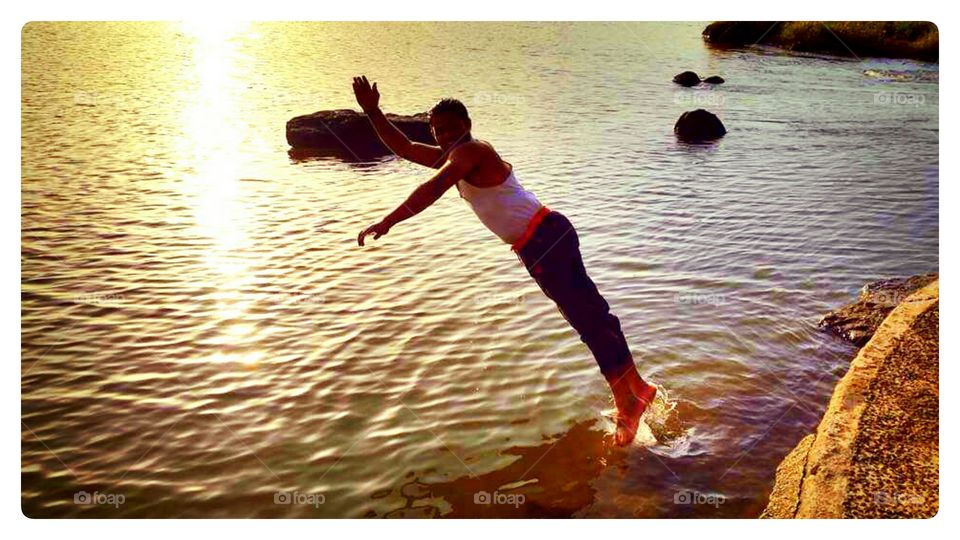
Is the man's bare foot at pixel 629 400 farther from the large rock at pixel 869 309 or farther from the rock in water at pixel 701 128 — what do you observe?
the rock in water at pixel 701 128

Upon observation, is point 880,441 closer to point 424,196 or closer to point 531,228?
point 531,228

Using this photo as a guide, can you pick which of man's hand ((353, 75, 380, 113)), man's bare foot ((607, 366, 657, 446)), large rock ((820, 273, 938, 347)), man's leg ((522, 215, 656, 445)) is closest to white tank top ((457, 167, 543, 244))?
man's leg ((522, 215, 656, 445))

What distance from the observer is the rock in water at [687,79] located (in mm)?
18156

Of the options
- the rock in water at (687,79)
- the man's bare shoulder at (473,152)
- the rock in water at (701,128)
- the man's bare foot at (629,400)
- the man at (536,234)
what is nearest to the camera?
the man's bare shoulder at (473,152)

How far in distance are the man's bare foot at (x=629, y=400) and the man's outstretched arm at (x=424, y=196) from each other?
1.68m

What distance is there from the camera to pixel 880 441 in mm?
4391

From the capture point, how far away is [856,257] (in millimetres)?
8102

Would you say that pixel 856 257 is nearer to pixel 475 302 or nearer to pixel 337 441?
pixel 475 302

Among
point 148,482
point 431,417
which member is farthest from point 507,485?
point 148,482

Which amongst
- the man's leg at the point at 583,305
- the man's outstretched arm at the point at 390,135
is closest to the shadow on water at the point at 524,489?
the man's leg at the point at 583,305

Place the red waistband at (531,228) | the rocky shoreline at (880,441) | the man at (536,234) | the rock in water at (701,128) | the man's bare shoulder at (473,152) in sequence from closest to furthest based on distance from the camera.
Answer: the rocky shoreline at (880,441) < the man's bare shoulder at (473,152) < the man at (536,234) < the red waistband at (531,228) < the rock in water at (701,128)

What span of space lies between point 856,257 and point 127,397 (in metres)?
7.10

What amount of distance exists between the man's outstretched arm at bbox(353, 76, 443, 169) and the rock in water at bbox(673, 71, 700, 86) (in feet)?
47.4

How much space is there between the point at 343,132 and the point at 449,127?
9256mm
